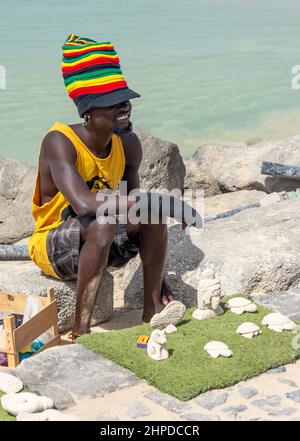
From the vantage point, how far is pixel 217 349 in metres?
4.79

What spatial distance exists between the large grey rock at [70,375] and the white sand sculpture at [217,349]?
48cm

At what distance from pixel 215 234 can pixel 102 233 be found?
A: 4.91 feet

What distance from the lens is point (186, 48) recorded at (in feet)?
76.8

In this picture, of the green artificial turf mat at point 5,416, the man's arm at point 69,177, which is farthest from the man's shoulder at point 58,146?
the green artificial turf mat at point 5,416

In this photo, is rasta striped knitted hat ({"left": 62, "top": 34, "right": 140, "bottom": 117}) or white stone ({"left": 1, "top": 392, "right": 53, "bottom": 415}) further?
rasta striped knitted hat ({"left": 62, "top": 34, "right": 140, "bottom": 117})

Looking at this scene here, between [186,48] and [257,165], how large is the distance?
47.5ft

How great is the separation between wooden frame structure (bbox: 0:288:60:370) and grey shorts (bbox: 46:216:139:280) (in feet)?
0.82

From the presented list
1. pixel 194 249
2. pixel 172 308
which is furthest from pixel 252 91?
pixel 172 308

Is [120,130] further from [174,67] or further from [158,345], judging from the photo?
[174,67]

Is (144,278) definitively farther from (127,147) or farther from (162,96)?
(162,96)

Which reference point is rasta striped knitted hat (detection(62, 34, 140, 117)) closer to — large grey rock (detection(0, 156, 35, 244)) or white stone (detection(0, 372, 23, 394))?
white stone (detection(0, 372, 23, 394))

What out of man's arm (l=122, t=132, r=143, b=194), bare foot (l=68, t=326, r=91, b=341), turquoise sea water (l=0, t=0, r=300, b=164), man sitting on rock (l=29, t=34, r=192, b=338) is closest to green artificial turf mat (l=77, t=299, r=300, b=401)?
man sitting on rock (l=29, t=34, r=192, b=338)

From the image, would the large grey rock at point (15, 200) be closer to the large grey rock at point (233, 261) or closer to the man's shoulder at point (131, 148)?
the large grey rock at point (233, 261)

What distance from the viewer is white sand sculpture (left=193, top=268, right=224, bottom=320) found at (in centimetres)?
526
